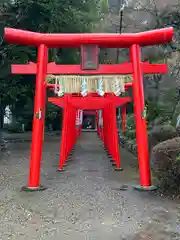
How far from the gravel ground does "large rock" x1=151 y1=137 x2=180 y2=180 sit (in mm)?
556

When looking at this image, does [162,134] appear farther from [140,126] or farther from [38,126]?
[38,126]

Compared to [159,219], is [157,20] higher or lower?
higher

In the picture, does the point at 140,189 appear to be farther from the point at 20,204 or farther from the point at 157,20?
the point at 157,20

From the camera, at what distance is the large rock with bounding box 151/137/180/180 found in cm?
652

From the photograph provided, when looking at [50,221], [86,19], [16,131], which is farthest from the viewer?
[16,131]

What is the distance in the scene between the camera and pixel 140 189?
23.2 ft

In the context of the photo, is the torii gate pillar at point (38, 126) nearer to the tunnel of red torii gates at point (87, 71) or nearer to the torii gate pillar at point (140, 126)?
the tunnel of red torii gates at point (87, 71)

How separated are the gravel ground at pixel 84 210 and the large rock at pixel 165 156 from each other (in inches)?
21.9

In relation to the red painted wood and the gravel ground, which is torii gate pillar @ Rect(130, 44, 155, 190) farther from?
the gravel ground

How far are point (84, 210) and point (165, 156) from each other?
189cm

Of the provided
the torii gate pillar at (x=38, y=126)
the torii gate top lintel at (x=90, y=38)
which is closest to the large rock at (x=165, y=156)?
the torii gate top lintel at (x=90, y=38)

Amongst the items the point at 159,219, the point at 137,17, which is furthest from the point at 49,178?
the point at 137,17

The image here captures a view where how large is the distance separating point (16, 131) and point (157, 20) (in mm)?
16986

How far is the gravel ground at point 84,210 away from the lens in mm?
4613
